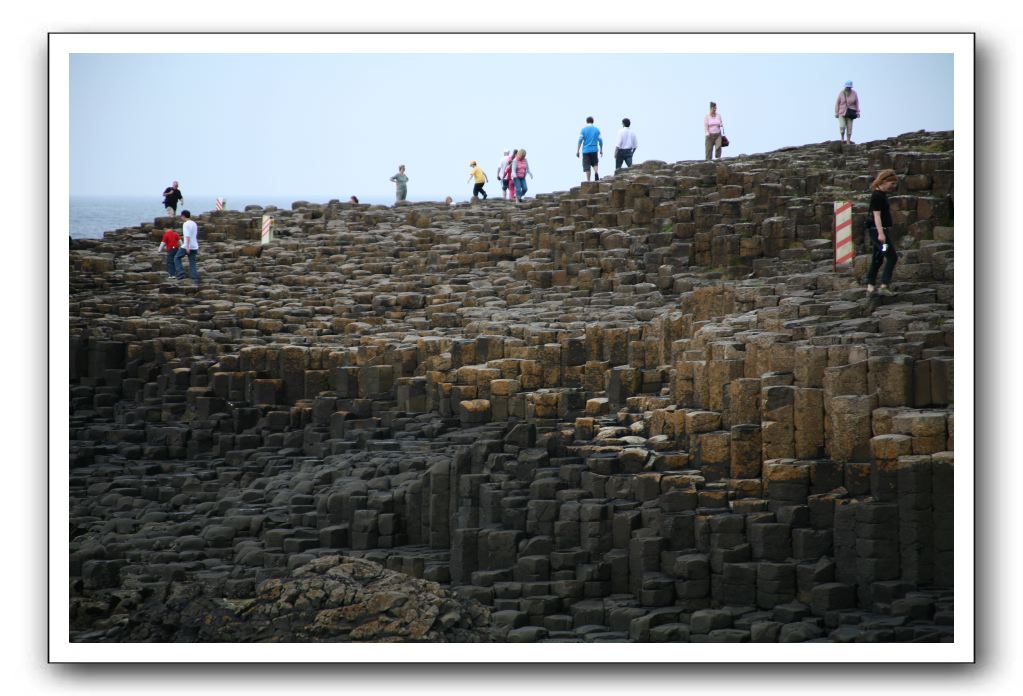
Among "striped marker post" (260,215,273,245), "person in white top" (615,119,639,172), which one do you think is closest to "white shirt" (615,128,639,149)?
"person in white top" (615,119,639,172)

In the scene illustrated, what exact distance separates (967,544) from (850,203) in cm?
797

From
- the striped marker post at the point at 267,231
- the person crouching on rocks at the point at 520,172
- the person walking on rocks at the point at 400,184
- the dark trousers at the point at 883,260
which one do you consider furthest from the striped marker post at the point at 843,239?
the striped marker post at the point at 267,231

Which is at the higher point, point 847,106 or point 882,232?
point 847,106

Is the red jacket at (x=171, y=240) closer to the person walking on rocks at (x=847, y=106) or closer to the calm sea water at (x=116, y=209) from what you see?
the calm sea water at (x=116, y=209)

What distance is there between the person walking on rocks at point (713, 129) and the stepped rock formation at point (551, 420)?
1808 mm

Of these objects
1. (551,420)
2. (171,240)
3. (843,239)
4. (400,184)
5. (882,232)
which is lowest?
(551,420)

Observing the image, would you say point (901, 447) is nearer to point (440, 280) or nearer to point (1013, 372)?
point (1013, 372)

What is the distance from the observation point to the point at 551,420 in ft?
67.5

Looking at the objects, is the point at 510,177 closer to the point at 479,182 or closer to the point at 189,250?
the point at 479,182

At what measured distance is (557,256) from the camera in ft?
86.3

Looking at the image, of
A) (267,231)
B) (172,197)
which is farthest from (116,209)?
(267,231)

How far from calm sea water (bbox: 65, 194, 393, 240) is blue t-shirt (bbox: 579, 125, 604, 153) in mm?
3547

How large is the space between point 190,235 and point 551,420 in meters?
8.39

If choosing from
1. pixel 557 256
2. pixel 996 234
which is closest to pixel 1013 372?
pixel 996 234
